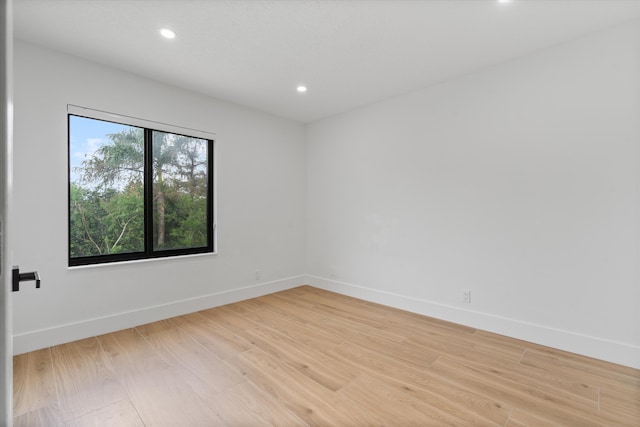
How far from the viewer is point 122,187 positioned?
303 centimetres

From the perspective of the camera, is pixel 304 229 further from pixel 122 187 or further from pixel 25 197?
pixel 25 197

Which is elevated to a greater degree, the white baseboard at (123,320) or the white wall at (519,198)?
the white wall at (519,198)

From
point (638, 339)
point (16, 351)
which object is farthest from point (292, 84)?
point (638, 339)

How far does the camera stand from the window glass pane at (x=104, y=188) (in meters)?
2.77

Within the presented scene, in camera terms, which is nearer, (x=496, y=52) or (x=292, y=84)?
(x=496, y=52)

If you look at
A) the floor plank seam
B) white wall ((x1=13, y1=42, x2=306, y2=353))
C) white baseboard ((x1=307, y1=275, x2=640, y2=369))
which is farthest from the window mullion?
white baseboard ((x1=307, y1=275, x2=640, y2=369))

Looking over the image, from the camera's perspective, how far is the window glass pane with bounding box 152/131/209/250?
10.8ft

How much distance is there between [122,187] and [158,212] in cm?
43

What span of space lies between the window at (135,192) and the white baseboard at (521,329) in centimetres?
241

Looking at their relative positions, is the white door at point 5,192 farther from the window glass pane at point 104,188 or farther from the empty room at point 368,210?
the window glass pane at point 104,188

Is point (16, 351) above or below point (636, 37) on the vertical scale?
below

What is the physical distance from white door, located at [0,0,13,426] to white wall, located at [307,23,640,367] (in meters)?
3.28

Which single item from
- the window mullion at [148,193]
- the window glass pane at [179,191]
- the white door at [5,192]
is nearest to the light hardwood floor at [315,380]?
the window mullion at [148,193]

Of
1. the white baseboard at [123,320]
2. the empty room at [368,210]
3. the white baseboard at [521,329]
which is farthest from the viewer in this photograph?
the white baseboard at [123,320]
